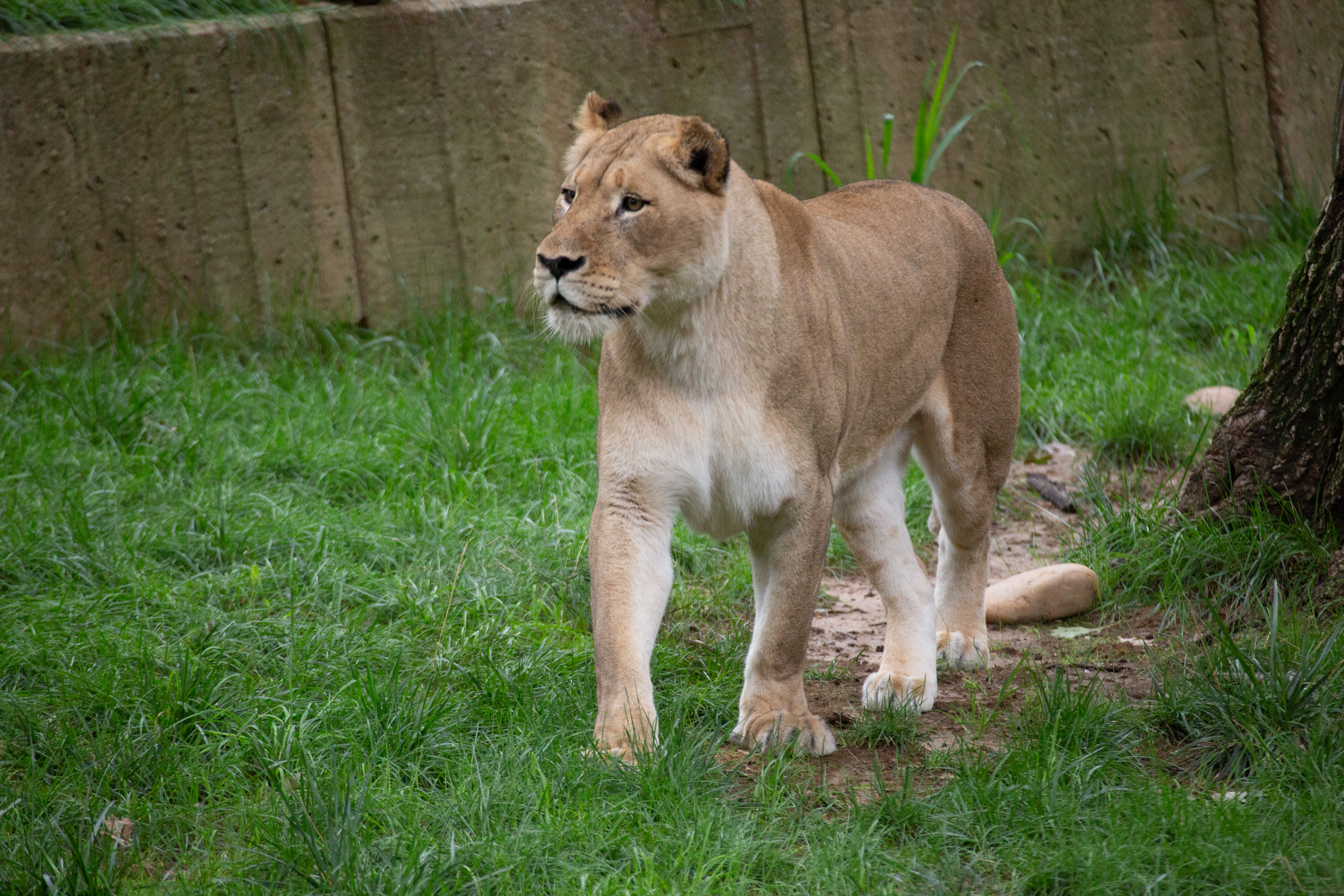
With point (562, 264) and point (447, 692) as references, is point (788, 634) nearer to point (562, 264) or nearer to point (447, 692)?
point (447, 692)

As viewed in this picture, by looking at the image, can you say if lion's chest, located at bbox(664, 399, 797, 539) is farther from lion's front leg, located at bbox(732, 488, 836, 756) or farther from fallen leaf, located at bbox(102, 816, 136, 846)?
fallen leaf, located at bbox(102, 816, 136, 846)

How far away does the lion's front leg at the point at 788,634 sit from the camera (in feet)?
10.6

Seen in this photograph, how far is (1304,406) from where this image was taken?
387cm

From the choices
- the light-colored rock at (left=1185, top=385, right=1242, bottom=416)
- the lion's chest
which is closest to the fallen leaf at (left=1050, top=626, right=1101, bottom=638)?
the lion's chest

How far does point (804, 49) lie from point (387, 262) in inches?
106

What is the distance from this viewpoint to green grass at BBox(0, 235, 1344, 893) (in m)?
2.54

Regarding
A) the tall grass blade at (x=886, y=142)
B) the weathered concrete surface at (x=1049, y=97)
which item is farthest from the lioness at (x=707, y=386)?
the weathered concrete surface at (x=1049, y=97)

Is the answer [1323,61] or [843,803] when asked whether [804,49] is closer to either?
[1323,61]

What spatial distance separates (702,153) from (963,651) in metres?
1.84

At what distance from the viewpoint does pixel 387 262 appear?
6809 mm

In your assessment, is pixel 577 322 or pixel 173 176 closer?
pixel 577 322

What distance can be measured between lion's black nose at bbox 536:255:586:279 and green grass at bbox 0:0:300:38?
434 centimetres

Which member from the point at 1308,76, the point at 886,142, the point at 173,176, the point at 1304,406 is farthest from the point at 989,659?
the point at 1308,76

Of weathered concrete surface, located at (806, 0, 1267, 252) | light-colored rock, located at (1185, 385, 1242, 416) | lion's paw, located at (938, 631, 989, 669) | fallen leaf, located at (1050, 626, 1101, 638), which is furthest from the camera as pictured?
weathered concrete surface, located at (806, 0, 1267, 252)
